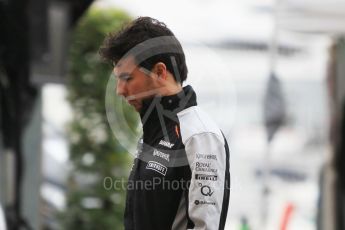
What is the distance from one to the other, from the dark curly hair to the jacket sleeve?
0.22 m

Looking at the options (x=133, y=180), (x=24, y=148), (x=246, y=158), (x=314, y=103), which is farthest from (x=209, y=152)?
(x=314, y=103)

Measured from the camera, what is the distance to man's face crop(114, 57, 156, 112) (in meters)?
2.21

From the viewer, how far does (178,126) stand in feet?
7.17

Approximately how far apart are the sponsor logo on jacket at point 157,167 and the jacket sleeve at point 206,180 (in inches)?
2.8

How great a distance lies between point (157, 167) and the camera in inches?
85.0

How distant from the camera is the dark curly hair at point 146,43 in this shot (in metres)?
2.21

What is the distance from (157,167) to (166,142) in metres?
0.08

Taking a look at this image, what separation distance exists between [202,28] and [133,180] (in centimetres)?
726

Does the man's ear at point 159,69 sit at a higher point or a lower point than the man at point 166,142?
higher

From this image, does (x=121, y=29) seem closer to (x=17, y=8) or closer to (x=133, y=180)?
(x=133, y=180)

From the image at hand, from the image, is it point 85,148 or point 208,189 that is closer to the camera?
point 208,189

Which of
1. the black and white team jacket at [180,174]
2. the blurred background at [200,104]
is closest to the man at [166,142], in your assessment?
the black and white team jacket at [180,174]

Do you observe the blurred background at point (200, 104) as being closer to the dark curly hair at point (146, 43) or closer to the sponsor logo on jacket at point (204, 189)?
the dark curly hair at point (146, 43)

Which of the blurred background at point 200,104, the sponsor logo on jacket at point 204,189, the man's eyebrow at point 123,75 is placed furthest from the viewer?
the blurred background at point 200,104
